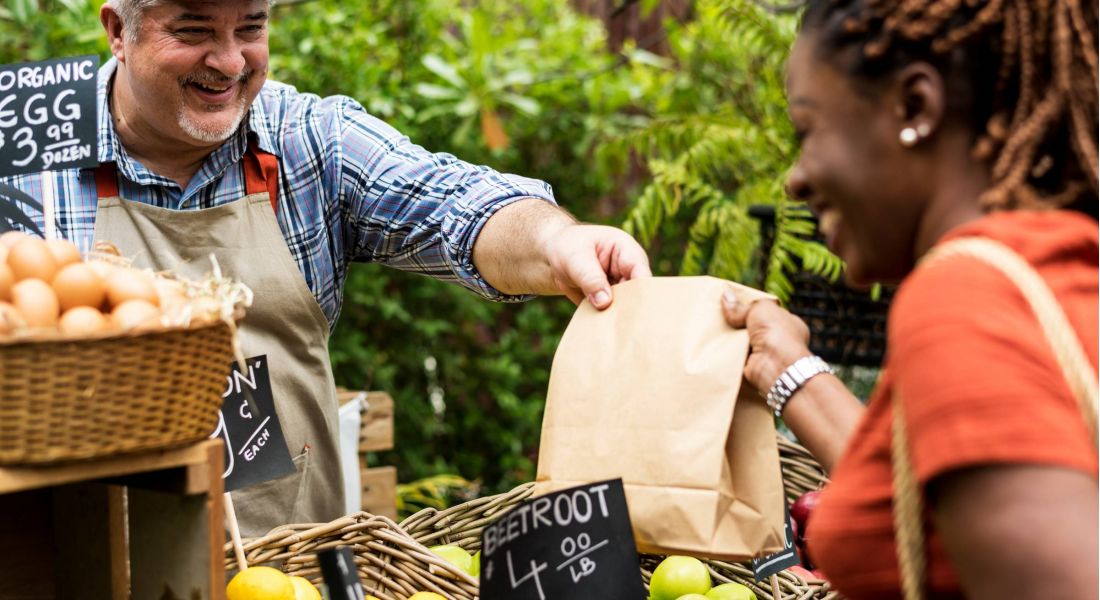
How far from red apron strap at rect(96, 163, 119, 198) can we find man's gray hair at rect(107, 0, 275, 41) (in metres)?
0.25

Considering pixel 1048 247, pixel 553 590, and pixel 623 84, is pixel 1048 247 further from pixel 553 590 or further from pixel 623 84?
pixel 623 84

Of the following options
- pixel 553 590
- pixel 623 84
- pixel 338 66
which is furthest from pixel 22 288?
pixel 623 84

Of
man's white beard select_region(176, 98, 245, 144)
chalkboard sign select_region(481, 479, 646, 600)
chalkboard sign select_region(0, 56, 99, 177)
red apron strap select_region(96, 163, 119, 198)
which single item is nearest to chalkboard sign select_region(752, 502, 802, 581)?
chalkboard sign select_region(481, 479, 646, 600)

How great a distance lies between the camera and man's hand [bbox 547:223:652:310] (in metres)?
1.68

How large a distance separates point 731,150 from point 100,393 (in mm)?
2742

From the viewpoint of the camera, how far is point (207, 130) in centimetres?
212

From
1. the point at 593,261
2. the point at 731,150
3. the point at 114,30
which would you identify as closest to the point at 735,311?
the point at 593,261

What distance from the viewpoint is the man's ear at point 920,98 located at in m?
0.93

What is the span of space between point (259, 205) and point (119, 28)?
44cm

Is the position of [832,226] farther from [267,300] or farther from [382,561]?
[267,300]

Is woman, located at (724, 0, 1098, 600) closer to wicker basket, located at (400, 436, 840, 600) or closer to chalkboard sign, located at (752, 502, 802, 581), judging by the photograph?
chalkboard sign, located at (752, 502, 802, 581)

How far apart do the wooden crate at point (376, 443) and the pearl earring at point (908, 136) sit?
7.66 ft

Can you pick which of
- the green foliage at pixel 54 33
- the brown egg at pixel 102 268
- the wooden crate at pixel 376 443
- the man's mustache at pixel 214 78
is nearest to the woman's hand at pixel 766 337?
the brown egg at pixel 102 268

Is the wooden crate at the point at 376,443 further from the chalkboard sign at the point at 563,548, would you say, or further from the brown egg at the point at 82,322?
the brown egg at the point at 82,322
